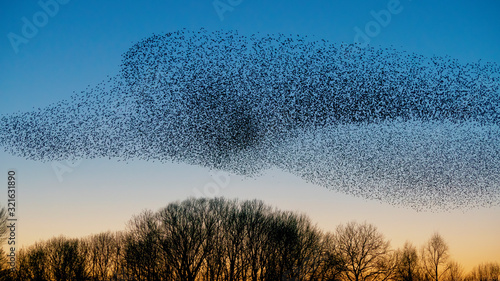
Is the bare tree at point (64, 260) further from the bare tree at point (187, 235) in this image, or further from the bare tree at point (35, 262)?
the bare tree at point (187, 235)

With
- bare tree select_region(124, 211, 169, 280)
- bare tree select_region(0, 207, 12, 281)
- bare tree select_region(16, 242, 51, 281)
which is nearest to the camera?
bare tree select_region(0, 207, 12, 281)

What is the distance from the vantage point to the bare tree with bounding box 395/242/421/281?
72.0m

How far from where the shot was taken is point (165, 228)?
55.4 metres

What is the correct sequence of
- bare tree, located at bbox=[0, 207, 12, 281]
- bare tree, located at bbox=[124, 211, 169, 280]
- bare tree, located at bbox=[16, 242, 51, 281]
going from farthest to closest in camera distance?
bare tree, located at bbox=[16, 242, 51, 281], bare tree, located at bbox=[124, 211, 169, 280], bare tree, located at bbox=[0, 207, 12, 281]

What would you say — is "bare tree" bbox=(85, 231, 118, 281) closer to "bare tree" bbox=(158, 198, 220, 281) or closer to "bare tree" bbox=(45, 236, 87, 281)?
"bare tree" bbox=(45, 236, 87, 281)

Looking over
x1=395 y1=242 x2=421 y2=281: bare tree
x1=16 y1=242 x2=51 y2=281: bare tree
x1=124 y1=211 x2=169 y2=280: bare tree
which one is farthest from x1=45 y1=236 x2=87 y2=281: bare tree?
x1=395 y1=242 x2=421 y2=281: bare tree

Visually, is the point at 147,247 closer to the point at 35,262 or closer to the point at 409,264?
the point at 35,262

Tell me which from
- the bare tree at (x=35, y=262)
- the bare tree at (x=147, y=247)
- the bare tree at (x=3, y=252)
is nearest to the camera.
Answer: the bare tree at (x=3, y=252)

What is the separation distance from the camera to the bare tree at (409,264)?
72012mm

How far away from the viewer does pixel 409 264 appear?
7331 cm

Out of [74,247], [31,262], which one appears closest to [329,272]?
[74,247]

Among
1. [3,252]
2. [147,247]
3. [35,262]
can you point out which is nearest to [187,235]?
[147,247]

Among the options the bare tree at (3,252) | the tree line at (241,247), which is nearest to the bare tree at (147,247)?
the tree line at (241,247)

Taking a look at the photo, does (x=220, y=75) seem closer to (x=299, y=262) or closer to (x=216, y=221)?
(x=216, y=221)
